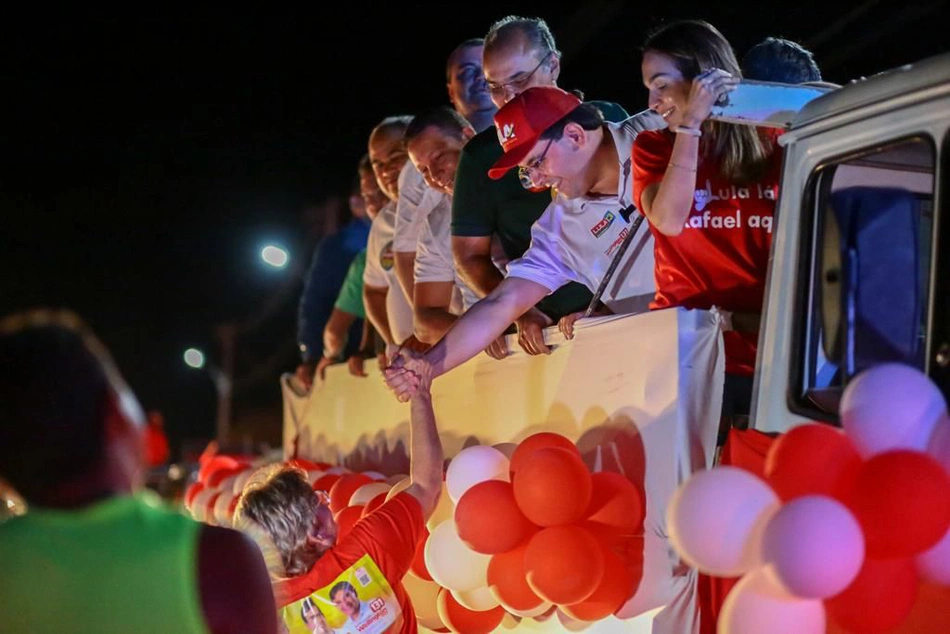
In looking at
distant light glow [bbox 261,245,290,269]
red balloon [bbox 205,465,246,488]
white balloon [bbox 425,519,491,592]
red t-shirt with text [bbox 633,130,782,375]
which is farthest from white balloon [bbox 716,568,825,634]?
distant light glow [bbox 261,245,290,269]

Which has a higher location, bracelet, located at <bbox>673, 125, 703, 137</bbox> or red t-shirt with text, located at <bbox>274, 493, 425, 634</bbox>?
bracelet, located at <bbox>673, 125, 703, 137</bbox>

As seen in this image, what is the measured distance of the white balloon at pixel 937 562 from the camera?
7.34ft

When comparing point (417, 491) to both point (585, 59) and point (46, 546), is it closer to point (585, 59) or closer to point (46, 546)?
point (46, 546)

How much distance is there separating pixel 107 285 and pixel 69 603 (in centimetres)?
4393

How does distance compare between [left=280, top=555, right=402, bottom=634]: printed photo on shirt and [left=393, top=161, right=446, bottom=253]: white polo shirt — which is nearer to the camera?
[left=280, top=555, right=402, bottom=634]: printed photo on shirt

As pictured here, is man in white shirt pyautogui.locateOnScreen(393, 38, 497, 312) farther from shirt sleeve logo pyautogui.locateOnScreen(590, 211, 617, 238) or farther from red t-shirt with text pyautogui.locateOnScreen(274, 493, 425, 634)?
red t-shirt with text pyautogui.locateOnScreen(274, 493, 425, 634)

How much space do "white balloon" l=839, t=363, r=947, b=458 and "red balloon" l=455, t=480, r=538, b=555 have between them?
48.7 inches

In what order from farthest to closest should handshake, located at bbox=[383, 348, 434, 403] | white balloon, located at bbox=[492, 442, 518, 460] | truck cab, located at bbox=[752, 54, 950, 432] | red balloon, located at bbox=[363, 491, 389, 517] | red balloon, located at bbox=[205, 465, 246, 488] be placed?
1. red balloon, located at bbox=[205, 465, 246, 488]
2. red balloon, located at bbox=[363, 491, 389, 517]
3. white balloon, located at bbox=[492, 442, 518, 460]
4. handshake, located at bbox=[383, 348, 434, 403]
5. truck cab, located at bbox=[752, 54, 950, 432]

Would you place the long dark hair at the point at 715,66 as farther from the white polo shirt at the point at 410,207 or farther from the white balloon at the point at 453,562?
the white polo shirt at the point at 410,207

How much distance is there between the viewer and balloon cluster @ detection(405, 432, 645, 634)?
10.3 feet

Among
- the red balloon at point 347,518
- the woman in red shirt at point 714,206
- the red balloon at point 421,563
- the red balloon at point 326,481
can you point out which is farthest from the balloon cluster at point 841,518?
the red balloon at point 326,481

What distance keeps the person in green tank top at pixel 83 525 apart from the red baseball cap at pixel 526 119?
75.8 inches

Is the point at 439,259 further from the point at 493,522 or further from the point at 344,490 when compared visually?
the point at 493,522

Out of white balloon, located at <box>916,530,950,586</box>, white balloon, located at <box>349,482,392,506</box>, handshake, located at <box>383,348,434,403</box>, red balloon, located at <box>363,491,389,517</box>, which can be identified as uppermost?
handshake, located at <box>383,348,434,403</box>
